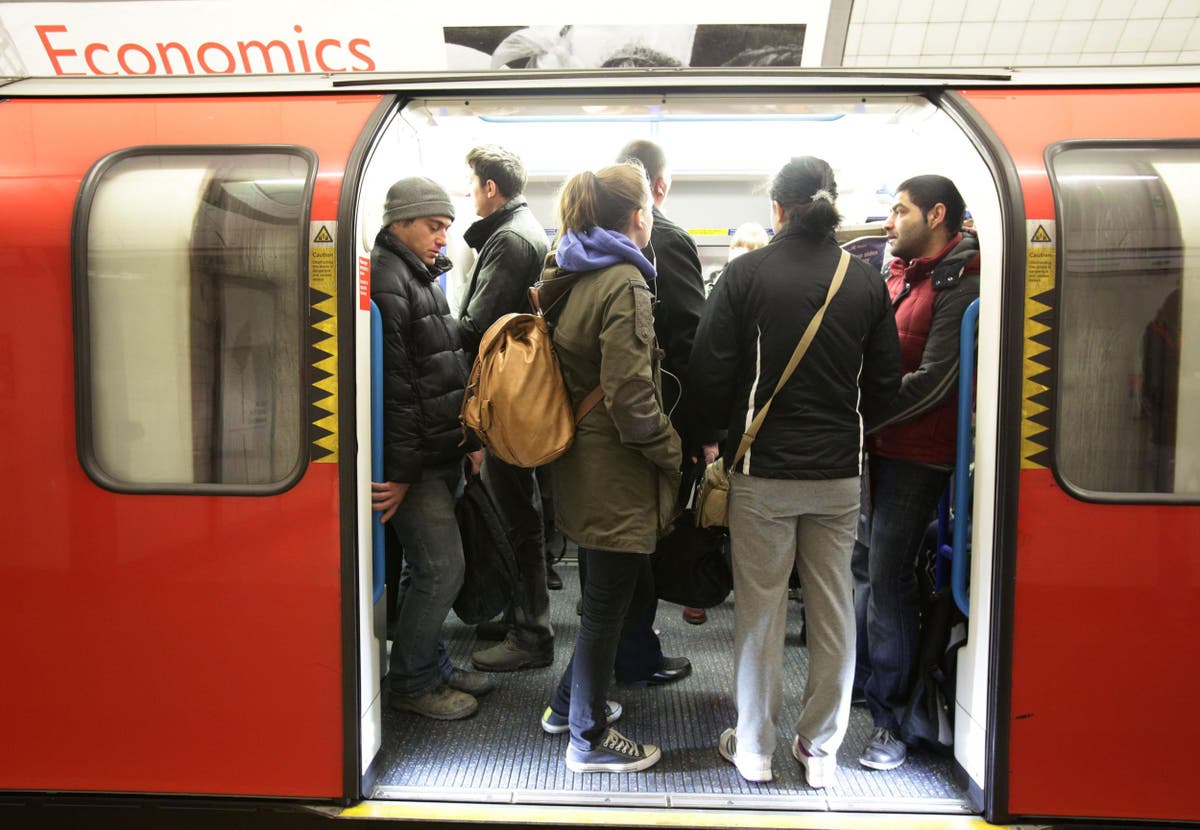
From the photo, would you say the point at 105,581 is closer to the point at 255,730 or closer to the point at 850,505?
the point at 255,730

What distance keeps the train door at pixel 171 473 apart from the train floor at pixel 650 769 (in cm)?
36

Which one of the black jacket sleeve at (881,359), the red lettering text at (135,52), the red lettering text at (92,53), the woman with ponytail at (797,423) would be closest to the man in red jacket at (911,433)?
the black jacket sleeve at (881,359)

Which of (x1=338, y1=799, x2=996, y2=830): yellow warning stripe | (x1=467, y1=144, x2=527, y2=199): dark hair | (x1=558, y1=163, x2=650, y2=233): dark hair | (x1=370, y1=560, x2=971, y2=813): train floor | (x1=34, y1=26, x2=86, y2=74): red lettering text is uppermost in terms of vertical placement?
(x1=34, y1=26, x2=86, y2=74): red lettering text

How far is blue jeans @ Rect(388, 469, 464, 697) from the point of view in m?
2.53

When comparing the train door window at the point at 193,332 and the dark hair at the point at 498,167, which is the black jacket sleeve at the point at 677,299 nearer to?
the dark hair at the point at 498,167

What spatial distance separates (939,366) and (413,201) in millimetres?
1737

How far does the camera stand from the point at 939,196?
2.46 metres

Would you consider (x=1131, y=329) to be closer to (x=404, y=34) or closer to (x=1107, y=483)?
(x=1107, y=483)

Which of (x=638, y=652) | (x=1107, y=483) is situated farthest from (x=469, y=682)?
(x=1107, y=483)

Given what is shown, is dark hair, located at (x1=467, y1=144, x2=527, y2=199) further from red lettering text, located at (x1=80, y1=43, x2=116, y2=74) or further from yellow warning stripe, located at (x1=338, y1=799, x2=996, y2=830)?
yellow warning stripe, located at (x1=338, y1=799, x2=996, y2=830)

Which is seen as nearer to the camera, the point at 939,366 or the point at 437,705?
the point at 939,366

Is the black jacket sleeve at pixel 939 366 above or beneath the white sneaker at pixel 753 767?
above

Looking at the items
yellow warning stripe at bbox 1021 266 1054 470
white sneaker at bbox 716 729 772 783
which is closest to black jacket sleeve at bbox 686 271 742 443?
yellow warning stripe at bbox 1021 266 1054 470

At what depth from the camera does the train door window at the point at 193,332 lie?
2.14 m
